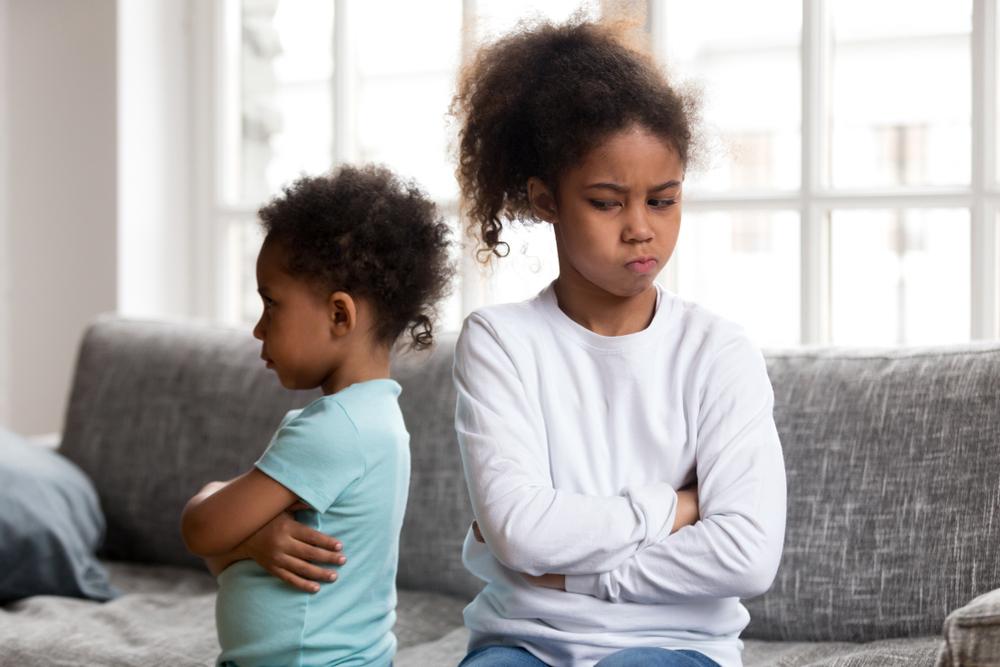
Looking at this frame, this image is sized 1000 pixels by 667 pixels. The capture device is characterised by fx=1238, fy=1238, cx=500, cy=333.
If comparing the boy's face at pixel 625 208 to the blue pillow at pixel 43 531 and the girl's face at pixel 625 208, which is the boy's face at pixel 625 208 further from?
the blue pillow at pixel 43 531

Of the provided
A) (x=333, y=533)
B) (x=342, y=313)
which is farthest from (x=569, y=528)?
(x=342, y=313)

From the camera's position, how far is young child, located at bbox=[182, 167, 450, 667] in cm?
146

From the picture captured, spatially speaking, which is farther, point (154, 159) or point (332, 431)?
point (154, 159)

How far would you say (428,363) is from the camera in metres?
2.28

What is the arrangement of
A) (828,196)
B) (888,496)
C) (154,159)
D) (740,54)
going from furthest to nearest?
(154,159) → (740,54) → (828,196) → (888,496)

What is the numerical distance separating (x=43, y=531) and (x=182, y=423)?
38 centimetres

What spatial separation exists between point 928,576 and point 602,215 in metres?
0.79

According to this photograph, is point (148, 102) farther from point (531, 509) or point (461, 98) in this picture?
point (531, 509)

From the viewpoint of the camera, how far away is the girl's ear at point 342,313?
153cm

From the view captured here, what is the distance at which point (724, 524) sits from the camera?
144 cm

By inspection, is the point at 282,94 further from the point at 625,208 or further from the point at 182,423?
the point at 625,208

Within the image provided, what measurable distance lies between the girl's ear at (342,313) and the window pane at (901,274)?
4.15 feet

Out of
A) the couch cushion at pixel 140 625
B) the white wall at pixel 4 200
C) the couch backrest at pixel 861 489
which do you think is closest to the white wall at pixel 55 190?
the white wall at pixel 4 200

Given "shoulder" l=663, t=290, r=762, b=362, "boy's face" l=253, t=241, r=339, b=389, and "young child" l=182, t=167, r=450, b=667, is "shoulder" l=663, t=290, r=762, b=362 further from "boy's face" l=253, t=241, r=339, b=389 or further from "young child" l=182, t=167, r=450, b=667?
"boy's face" l=253, t=241, r=339, b=389
